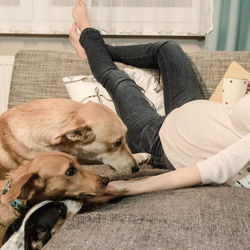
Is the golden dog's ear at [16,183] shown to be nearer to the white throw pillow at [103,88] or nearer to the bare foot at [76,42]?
the white throw pillow at [103,88]

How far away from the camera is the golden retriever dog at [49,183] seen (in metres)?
1.16

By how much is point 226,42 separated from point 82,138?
1614mm

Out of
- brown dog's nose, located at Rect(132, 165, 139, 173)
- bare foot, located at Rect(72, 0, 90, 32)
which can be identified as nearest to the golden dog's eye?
brown dog's nose, located at Rect(132, 165, 139, 173)

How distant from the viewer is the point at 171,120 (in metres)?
1.73

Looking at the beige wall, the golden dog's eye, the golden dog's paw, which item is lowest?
the golden dog's paw

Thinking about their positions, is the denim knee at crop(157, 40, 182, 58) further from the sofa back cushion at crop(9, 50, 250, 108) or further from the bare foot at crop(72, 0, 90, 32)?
the bare foot at crop(72, 0, 90, 32)

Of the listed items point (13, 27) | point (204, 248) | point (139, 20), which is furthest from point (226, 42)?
point (204, 248)

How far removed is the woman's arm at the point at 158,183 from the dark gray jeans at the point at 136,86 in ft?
1.28

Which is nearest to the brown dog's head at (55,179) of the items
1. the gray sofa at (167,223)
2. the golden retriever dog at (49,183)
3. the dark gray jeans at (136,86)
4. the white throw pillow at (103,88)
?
the golden retriever dog at (49,183)

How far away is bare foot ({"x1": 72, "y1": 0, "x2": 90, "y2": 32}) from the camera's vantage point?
2395 millimetres

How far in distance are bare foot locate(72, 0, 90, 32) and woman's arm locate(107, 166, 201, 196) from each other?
140cm

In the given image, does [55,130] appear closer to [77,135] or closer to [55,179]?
[77,135]

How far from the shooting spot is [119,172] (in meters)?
1.57

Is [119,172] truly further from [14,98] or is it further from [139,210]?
[14,98]
